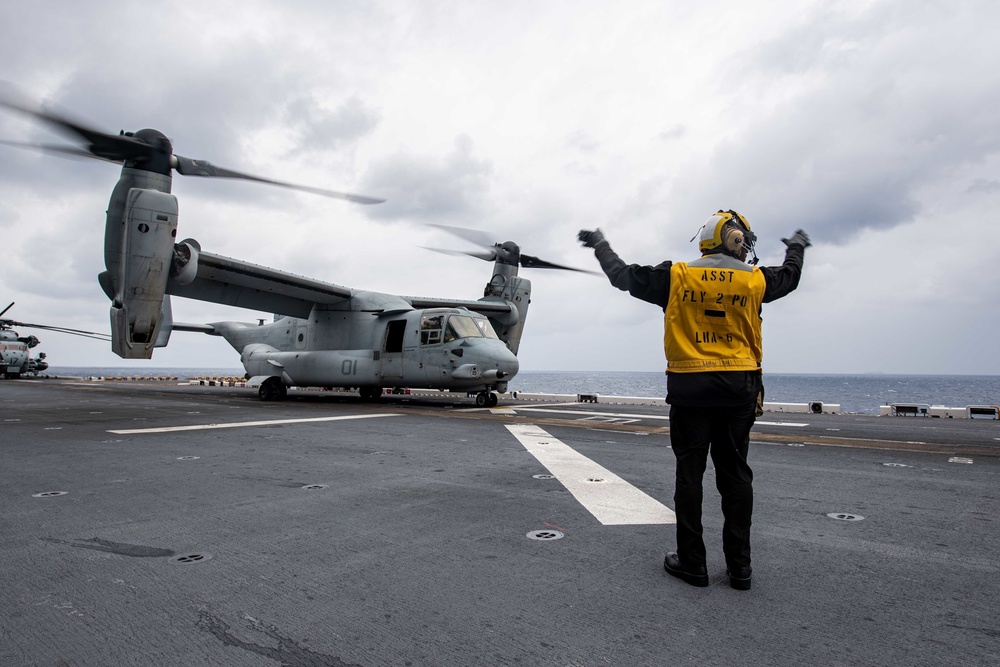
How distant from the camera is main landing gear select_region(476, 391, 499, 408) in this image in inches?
600

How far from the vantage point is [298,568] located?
2736 millimetres

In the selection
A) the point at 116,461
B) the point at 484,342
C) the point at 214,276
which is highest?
the point at 214,276

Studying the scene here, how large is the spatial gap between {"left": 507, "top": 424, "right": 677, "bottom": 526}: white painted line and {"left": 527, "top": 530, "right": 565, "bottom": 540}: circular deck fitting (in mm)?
403

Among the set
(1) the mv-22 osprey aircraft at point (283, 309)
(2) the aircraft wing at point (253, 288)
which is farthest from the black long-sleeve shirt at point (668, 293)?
(2) the aircraft wing at point (253, 288)

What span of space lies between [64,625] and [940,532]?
455cm

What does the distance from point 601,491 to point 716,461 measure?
1771 mm

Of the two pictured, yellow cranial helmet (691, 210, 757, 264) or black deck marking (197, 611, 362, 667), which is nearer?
black deck marking (197, 611, 362, 667)

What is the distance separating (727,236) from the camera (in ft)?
10.2

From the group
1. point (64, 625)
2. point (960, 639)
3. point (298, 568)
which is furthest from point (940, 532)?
point (64, 625)

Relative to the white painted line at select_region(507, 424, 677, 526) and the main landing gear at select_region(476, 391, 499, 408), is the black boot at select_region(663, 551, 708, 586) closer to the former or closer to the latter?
the white painted line at select_region(507, 424, 677, 526)

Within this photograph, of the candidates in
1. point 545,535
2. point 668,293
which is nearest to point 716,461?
point 668,293

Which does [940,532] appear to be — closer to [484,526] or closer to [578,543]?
[578,543]

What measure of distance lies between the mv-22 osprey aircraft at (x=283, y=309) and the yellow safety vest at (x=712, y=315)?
10.8m

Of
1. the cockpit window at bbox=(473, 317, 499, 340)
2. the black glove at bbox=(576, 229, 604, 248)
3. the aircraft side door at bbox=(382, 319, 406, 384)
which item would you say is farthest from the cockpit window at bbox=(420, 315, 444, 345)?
the black glove at bbox=(576, 229, 604, 248)
